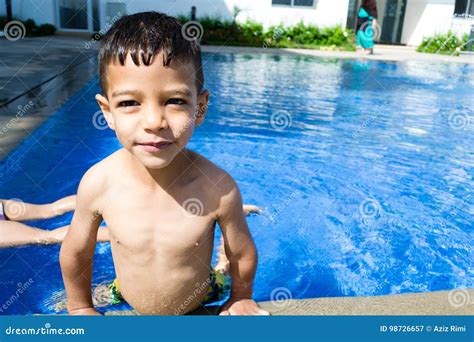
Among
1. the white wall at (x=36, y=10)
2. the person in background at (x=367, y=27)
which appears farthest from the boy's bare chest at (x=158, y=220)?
the white wall at (x=36, y=10)

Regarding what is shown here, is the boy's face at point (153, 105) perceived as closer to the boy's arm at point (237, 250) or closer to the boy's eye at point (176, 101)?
the boy's eye at point (176, 101)

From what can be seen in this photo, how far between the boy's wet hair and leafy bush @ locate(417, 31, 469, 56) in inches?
818

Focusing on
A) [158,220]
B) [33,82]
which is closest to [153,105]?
[158,220]

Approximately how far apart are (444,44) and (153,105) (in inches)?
859

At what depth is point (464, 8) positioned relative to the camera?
77.3 ft

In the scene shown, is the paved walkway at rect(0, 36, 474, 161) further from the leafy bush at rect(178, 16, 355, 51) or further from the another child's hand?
the leafy bush at rect(178, 16, 355, 51)

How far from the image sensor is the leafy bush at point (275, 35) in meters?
18.2

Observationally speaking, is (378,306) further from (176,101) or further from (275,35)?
(275,35)

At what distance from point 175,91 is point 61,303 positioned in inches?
80.3

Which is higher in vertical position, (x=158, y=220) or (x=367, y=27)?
(x=367, y=27)

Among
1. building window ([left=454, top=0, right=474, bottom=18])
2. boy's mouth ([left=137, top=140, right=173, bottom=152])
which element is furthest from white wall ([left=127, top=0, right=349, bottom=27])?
boy's mouth ([left=137, top=140, right=173, bottom=152])

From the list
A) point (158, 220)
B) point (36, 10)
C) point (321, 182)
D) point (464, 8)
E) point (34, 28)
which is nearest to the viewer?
point (158, 220)

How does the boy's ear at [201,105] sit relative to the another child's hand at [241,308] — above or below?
above

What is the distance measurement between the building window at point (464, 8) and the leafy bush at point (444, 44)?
139 inches
